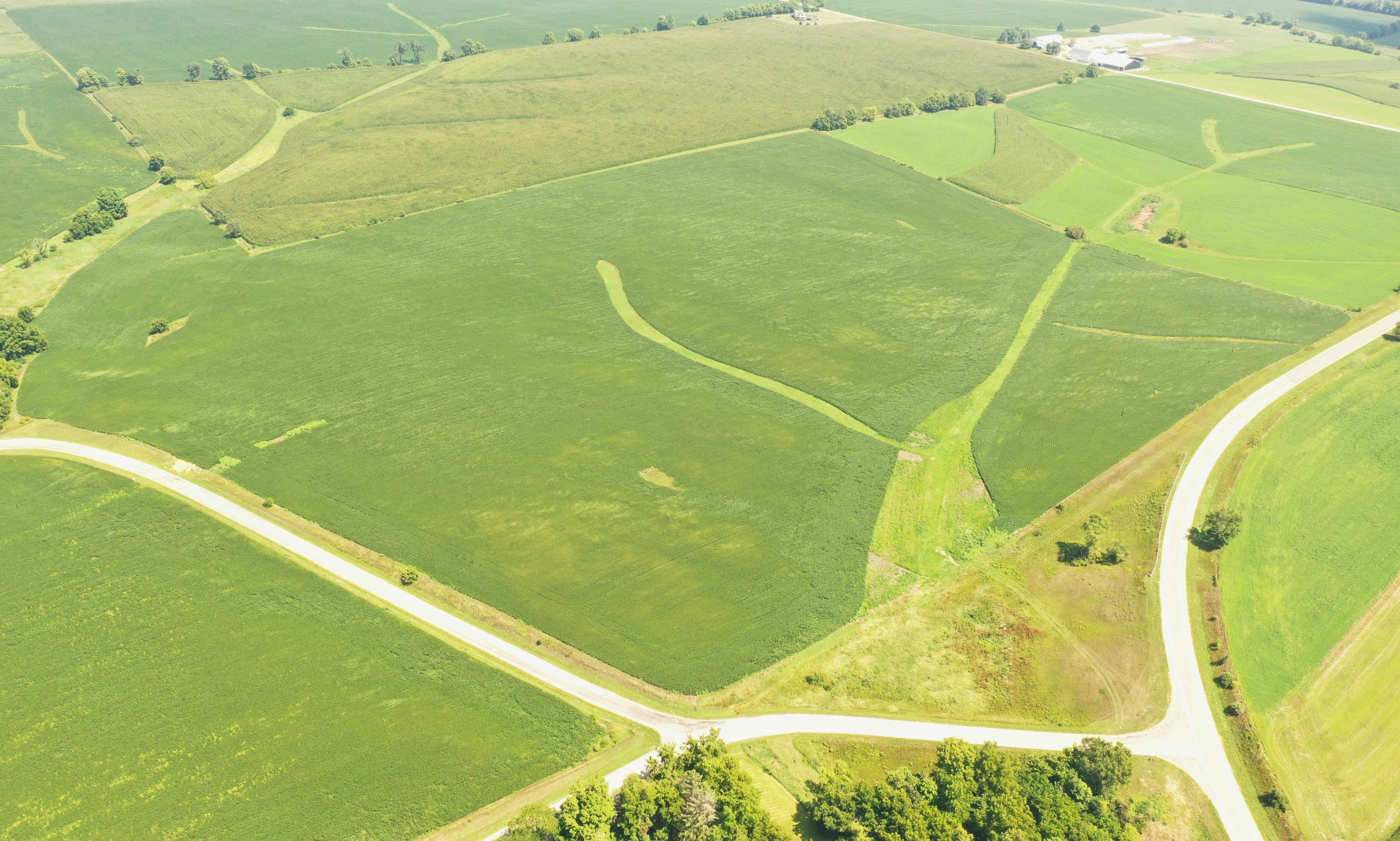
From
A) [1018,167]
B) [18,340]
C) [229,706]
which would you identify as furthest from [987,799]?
[1018,167]

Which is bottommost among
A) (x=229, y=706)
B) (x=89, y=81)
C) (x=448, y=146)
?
(x=229, y=706)

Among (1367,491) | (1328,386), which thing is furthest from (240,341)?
(1328,386)

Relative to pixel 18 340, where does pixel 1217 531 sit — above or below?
below

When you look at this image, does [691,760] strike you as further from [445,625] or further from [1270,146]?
[1270,146]

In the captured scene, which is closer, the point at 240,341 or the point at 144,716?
the point at 144,716

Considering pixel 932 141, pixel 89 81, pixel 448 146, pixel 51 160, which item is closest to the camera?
pixel 51 160

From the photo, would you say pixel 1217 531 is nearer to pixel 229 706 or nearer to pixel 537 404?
pixel 537 404

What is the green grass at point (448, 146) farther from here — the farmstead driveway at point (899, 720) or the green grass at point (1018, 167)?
the farmstead driveway at point (899, 720)
